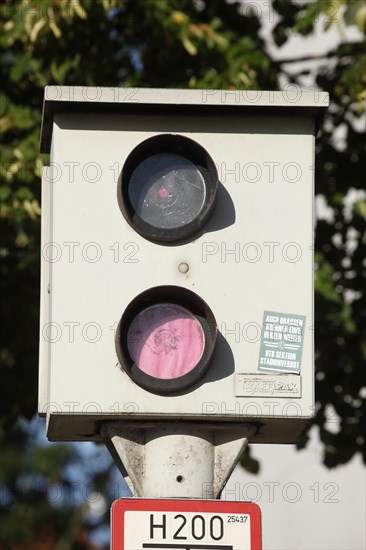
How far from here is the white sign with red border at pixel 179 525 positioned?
407 centimetres

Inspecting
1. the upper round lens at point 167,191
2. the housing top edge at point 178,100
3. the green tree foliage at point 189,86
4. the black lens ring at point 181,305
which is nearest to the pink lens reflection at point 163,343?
the black lens ring at point 181,305

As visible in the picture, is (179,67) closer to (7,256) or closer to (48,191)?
(7,256)

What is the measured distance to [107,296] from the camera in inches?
168

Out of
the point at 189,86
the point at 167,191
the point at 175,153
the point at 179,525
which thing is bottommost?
the point at 179,525

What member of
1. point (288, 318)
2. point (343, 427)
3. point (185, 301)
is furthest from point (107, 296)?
point (343, 427)

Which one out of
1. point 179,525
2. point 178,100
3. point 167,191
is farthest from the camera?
point 178,100

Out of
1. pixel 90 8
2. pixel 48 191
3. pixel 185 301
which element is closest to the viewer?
pixel 185 301

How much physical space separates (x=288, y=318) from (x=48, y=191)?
845mm

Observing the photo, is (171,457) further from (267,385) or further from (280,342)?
(280,342)

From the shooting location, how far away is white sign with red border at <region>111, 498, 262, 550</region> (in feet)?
13.3

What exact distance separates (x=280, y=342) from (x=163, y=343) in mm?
332

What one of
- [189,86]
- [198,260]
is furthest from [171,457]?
[189,86]

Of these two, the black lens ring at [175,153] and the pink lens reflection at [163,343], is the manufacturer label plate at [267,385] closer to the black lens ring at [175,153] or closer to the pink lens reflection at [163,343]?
the pink lens reflection at [163,343]

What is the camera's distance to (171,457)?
4262mm
